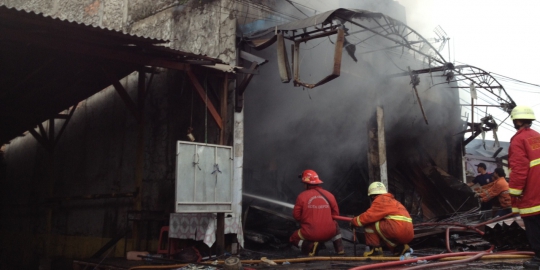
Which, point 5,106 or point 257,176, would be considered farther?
point 257,176

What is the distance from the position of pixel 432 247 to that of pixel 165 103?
6.23 metres

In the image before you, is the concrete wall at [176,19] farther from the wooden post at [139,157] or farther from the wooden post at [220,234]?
the wooden post at [220,234]

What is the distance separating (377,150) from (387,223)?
6301 mm

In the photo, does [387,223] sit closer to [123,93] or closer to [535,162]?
[535,162]

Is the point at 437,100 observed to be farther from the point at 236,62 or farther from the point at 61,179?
the point at 61,179

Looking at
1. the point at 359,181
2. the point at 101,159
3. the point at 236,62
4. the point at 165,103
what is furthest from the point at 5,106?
the point at 359,181

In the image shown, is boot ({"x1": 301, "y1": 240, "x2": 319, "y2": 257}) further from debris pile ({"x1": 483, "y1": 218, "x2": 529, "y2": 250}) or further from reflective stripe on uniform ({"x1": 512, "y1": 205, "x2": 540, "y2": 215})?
reflective stripe on uniform ({"x1": 512, "y1": 205, "x2": 540, "y2": 215})

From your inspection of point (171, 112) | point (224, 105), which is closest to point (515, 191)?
point (224, 105)

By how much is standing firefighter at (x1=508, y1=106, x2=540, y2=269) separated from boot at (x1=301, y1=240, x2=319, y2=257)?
123 inches

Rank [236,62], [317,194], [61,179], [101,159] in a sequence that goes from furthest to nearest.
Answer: [61,179], [101,159], [236,62], [317,194]

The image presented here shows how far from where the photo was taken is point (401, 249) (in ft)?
22.2

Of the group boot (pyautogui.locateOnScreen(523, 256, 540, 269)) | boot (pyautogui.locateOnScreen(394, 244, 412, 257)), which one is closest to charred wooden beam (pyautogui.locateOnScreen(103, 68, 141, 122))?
boot (pyautogui.locateOnScreen(394, 244, 412, 257))

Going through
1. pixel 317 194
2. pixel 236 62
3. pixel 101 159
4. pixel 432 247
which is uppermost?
pixel 236 62

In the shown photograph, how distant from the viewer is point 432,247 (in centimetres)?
852
